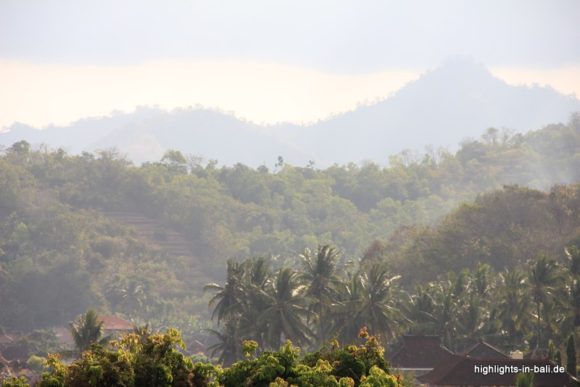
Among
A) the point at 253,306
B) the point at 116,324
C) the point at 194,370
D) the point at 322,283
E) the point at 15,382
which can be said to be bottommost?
the point at 116,324

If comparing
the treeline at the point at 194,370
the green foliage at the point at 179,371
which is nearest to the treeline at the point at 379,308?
the treeline at the point at 194,370

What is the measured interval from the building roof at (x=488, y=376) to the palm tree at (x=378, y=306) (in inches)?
682

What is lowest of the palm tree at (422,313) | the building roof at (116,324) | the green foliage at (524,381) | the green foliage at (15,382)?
the building roof at (116,324)

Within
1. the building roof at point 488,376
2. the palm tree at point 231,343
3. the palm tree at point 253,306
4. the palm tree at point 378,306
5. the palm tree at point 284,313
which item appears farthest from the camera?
the palm tree at point 378,306

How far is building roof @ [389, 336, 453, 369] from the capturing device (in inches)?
4107

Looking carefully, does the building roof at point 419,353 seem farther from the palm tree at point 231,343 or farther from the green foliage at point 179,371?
the green foliage at point 179,371

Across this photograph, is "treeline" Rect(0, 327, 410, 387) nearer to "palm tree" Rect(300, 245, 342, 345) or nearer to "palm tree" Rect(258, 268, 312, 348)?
"palm tree" Rect(258, 268, 312, 348)

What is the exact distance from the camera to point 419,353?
347 feet

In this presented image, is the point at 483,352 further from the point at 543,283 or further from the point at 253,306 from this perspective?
the point at 253,306

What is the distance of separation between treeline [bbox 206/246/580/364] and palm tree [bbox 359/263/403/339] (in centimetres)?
9

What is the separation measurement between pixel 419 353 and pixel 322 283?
11.0 m

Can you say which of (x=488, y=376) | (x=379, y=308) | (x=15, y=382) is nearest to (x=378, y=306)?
(x=379, y=308)

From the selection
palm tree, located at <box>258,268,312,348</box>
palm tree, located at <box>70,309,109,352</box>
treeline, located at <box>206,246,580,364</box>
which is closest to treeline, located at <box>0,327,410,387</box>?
palm tree, located at <box>70,309,109,352</box>

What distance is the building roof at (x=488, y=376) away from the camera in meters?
86.0
